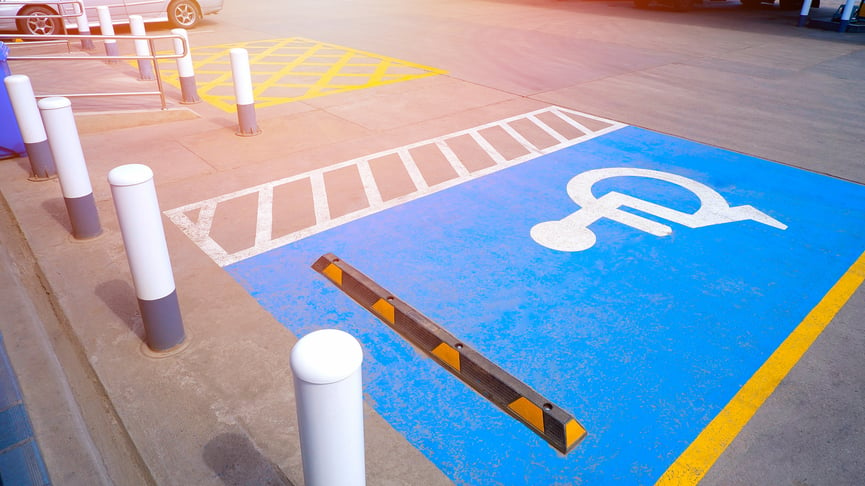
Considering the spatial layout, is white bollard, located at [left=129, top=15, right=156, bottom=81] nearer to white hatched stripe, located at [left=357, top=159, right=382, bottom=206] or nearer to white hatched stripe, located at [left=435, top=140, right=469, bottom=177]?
white hatched stripe, located at [left=357, top=159, right=382, bottom=206]

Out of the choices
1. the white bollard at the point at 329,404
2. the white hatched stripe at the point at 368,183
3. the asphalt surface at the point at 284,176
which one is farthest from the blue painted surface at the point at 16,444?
the white hatched stripe at the point at 368,183

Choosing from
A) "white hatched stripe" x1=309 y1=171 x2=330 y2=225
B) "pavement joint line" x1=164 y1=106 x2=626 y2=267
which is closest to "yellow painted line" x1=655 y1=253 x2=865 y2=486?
"pavement joint line" x1=164 y1=106 x2=626 y2=267

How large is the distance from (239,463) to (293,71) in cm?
996

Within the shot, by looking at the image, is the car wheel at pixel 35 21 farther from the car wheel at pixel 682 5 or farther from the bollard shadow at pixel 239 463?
the car wheel at pixel 682 5

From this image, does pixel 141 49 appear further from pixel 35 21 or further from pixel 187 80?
pixel 35 21

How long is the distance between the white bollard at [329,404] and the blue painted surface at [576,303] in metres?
0.95

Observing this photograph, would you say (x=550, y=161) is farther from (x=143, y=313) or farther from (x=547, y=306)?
(x=143, y=313)

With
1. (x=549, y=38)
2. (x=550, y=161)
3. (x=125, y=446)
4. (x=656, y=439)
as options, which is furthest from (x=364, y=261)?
(x=549, y=38)

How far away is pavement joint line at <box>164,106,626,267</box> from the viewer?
200 inches

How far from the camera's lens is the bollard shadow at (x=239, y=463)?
105 inches

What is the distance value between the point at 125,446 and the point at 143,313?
0.82 metres

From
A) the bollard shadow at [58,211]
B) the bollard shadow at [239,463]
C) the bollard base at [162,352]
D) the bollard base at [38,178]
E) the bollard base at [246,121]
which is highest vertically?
the bollard base at [246,121]

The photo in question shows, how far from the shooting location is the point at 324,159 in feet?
22.8

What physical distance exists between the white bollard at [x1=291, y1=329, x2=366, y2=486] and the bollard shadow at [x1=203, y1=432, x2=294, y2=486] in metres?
0.58
